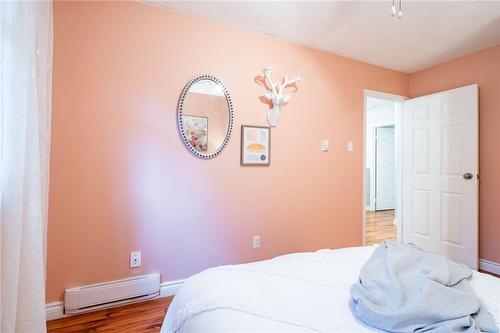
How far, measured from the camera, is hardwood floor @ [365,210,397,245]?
391 cm

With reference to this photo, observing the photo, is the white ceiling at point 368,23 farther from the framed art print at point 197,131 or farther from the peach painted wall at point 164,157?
the framed art print at point 197,131

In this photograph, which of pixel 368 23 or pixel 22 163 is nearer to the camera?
pixel 22 163

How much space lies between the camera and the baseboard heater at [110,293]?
181 cm

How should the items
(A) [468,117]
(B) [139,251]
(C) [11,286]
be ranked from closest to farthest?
(C) [11,286]
(B) [139,251]
(A) [468,117]

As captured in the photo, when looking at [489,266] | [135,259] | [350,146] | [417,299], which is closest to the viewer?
[417,299]

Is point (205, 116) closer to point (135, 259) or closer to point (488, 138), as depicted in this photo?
point (135, 259)

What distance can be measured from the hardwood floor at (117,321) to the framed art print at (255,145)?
1.36 m

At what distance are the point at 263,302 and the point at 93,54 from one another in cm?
199

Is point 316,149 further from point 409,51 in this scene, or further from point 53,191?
point 53,191

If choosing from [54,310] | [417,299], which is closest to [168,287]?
[54,310]

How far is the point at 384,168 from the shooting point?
6.36 m

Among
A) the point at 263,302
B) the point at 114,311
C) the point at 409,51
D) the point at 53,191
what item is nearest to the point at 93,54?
the point at 53,191

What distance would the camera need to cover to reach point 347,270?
1.23 metres

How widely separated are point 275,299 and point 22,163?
1.20m
